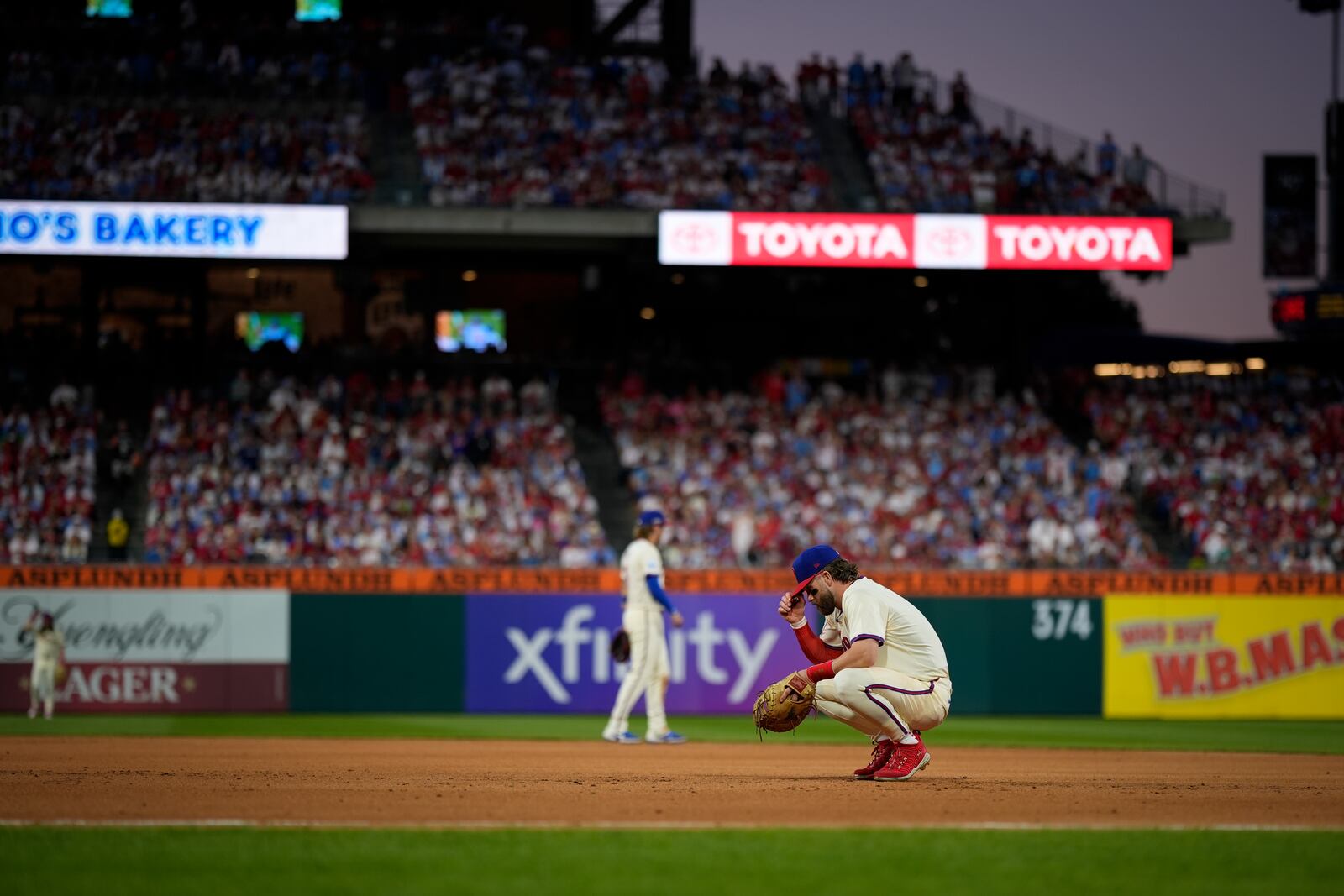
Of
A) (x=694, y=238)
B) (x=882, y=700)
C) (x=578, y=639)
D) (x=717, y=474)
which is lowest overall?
(x=578, y=639)

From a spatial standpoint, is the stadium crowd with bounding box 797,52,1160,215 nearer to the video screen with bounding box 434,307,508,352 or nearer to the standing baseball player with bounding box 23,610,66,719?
the video screen with bounding box 434,307,508,352

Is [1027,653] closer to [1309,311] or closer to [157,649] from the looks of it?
[1309,311]

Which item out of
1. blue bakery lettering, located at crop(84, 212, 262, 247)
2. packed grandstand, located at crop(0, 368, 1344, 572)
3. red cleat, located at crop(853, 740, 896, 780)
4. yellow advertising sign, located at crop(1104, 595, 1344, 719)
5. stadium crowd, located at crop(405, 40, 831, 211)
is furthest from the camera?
stadium crowd, located at crop(405, 40, 831, 211)

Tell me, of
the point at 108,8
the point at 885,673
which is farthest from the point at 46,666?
the point at 108,8

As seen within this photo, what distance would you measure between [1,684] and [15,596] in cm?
125

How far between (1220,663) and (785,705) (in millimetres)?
15915

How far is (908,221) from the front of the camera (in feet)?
96.8

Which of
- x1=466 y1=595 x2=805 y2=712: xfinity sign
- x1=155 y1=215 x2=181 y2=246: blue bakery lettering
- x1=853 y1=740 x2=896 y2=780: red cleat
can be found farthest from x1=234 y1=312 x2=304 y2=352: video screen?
x1=853 y1=740 x2=896 y2=780: red cleat

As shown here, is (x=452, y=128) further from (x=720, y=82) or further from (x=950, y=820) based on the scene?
(x=950, y=820)

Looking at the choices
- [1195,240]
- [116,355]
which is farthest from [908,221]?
[116,355]

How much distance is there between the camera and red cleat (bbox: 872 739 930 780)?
10719 millimetres

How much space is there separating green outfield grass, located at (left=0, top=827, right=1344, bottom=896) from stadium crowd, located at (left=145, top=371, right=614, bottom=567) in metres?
16.9

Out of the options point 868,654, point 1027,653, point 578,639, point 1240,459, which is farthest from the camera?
point 1240,459

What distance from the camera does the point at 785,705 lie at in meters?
10.2
